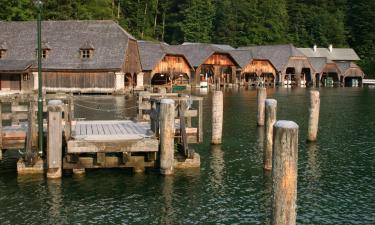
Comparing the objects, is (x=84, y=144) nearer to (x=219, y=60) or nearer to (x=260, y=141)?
(x=260, y=141)

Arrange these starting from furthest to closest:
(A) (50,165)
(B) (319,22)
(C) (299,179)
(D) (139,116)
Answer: (B) (319,22) → (D) (139,116) → (C) (299,179) → (A) (50,165)

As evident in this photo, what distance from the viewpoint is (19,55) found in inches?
2286

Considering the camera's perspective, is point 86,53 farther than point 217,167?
Yes

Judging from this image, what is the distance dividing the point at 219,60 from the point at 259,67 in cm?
1106

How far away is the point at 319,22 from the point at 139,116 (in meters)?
110

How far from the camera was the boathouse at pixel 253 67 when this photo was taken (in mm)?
88250

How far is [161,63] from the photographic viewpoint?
7206cm

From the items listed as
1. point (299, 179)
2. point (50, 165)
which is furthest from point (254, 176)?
point (50, 165)

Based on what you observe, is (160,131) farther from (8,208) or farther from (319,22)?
(319,22)

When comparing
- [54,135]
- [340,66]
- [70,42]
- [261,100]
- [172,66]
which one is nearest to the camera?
[54,135]

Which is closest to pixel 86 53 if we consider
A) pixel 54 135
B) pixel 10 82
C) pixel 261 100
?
pixel 10 82

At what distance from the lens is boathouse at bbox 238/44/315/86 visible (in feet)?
302

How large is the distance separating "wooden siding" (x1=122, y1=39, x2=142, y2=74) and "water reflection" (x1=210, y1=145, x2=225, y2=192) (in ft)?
124

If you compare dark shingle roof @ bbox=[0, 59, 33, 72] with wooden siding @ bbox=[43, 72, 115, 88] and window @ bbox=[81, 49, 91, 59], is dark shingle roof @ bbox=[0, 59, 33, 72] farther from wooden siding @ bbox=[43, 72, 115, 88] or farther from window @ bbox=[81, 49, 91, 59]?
window @ bbox=[81, 49, 91, 59]
